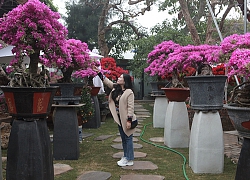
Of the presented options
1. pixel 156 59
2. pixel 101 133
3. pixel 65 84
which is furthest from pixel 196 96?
pixel 101 133

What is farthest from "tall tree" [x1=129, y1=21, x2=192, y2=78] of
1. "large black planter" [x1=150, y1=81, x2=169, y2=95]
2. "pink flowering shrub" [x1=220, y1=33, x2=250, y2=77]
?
"pink flowering shrub" [x1=220, y1=33, x2=250, y2=77]

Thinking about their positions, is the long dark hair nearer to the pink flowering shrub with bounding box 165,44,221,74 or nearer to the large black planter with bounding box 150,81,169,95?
the pink flowering shrub with bounding box 165,44,221,74

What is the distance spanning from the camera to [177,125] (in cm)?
575

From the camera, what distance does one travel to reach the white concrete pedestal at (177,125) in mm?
5656

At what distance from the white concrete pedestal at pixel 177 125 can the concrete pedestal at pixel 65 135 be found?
5.95ft

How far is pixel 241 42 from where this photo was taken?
3.34 m

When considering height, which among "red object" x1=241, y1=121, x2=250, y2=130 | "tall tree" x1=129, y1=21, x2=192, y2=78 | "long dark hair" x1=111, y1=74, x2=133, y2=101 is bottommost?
"red object" x1=241, y1=121, x2=250, y2=130

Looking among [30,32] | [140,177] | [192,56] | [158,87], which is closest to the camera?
[30,32]

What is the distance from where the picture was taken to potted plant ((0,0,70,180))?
9.92 feet

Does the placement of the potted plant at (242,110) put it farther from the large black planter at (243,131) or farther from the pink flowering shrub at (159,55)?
the pink flowering shrub at (159,55)

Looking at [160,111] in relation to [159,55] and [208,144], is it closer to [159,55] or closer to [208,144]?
[159,55]

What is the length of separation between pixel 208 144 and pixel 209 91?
27.9 inches

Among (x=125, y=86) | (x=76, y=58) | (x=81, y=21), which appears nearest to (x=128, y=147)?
(x=125, y=86)

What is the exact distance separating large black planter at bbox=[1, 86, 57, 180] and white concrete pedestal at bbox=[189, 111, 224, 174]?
6.86 ft
